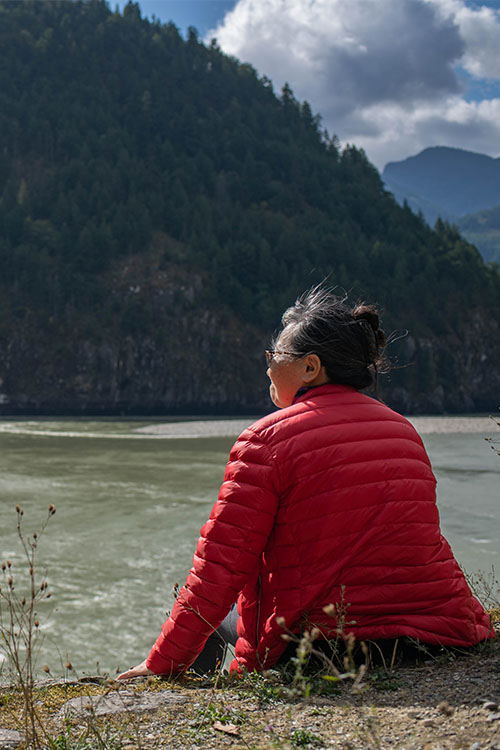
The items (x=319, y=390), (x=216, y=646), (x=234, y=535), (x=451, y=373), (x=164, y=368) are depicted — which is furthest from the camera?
(x=451, y=373)

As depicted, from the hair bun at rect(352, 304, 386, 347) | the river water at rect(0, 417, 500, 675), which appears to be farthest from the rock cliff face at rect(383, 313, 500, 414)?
the hair bun at rect(352, 304, 386, 347)

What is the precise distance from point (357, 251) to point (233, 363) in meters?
21.4

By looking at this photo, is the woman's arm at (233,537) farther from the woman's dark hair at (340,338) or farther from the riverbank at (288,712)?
the woman's dark hair at (340,338)

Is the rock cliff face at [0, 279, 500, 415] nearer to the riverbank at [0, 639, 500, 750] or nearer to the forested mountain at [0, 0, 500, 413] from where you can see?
the forested mountain at [0, 0, 500, 413]

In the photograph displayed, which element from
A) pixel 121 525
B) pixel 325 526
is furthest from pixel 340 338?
pixel 121 525

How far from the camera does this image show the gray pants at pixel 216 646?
9.89 ft

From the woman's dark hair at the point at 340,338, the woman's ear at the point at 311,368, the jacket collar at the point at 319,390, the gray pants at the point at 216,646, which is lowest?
the gray pants at the point at 216,646

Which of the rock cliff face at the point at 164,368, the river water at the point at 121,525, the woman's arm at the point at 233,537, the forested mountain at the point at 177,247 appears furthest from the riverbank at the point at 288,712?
the rock cliff face at the point at 164,368

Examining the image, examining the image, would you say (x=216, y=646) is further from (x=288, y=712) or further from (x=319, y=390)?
(x=319, y=390)

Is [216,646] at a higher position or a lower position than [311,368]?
lower

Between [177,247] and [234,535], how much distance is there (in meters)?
77.1

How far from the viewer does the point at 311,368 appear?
2609mm

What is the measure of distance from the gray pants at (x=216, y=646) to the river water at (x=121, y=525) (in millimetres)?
440

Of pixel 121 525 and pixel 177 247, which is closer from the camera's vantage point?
pixel 121 525
